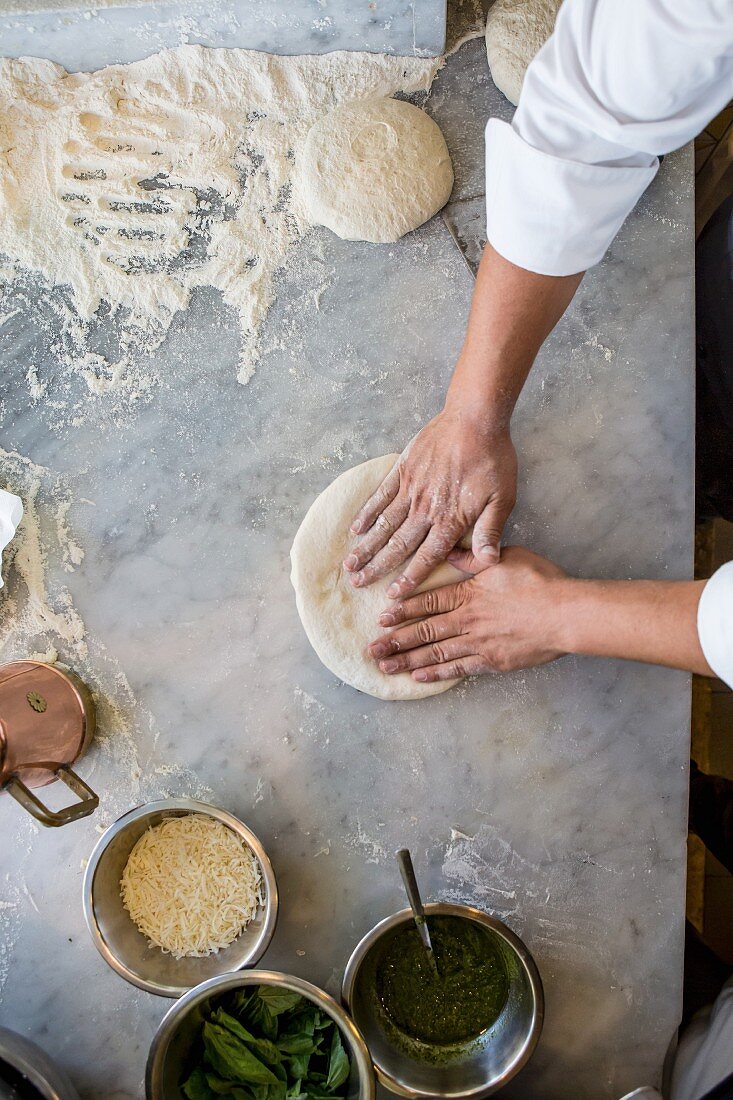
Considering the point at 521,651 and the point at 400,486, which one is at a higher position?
the point at 400,486

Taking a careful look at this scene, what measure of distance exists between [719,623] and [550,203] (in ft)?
2.38

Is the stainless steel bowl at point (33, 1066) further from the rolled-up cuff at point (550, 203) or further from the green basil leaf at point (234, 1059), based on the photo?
the rolled-up cuff at point (550, 203)

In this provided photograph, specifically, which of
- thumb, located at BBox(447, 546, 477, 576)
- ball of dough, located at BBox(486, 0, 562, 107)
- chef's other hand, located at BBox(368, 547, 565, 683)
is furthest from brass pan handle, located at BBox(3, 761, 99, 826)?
ball of dough, located at BBox(486, 0, 562, 107)

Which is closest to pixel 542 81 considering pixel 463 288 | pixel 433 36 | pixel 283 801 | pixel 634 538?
pixel 463 288

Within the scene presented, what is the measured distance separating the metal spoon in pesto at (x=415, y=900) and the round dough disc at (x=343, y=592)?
338 millimetres

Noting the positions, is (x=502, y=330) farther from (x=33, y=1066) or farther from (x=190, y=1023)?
(x=33, y=1066)

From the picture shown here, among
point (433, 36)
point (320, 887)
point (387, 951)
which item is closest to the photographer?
point (387, 951)

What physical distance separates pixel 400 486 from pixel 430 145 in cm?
77

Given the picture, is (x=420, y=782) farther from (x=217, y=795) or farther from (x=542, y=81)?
(x=542, y=81)

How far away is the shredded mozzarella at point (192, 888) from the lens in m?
1.43

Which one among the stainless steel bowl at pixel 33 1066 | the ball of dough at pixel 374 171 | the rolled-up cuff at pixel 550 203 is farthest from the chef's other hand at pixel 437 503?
the stainless steel bowl at pixel 33 1066

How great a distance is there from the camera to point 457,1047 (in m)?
1.41

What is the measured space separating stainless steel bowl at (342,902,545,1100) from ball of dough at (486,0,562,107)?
5.65 feet

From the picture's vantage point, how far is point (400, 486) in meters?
1.54
